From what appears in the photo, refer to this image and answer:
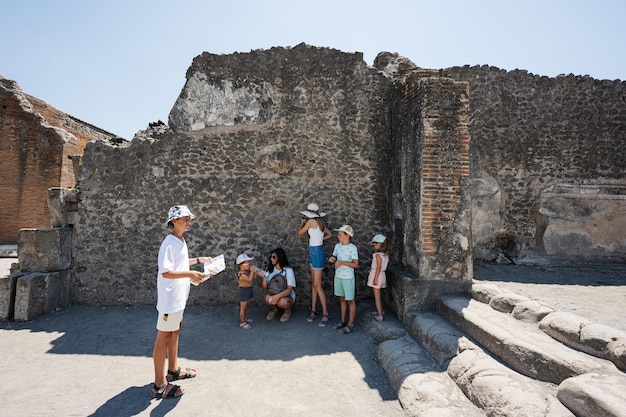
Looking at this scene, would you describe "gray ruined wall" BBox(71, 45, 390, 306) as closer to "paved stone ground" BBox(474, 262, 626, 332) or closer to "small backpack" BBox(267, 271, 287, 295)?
"small backpack" BBox(267, 271, 287, 295)

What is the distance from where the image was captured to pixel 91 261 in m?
6.48

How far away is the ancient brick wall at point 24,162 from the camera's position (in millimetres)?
13273

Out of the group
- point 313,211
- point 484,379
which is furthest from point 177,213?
point 484,379

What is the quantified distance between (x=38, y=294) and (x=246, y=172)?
13.9ft

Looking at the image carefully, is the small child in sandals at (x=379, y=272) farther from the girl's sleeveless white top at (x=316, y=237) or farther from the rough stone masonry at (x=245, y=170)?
the rough stone masonry at (x=245, y=170)

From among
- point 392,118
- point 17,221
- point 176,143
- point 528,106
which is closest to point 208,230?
Result: point 176,143

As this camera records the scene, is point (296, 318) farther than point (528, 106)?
No

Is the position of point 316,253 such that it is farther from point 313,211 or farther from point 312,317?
point 312,317

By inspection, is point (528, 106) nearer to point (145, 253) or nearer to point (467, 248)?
point (467, 248)

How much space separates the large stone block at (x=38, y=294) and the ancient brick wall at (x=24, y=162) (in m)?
9.10

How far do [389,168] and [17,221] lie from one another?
1501 centimetres

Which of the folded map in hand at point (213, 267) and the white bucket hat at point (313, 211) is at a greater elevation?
the white bucket hat at point (313, 211)

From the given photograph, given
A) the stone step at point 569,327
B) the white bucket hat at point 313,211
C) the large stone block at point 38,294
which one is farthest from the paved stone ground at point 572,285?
the large stone block at point 38,294

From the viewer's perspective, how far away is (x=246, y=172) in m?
6.39
